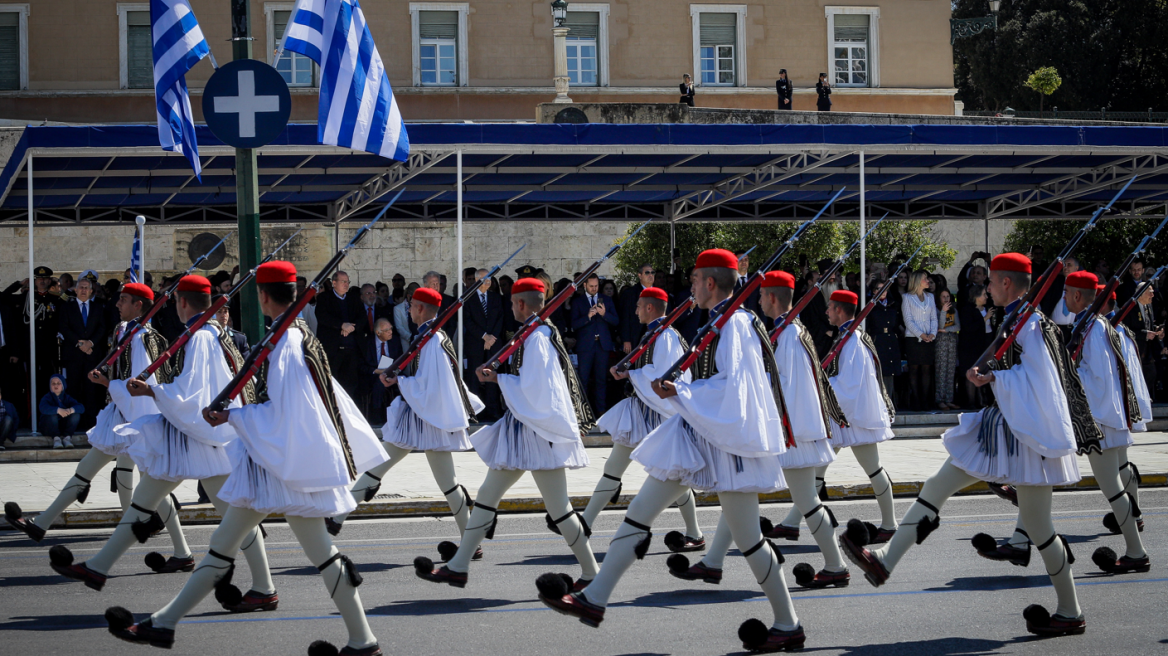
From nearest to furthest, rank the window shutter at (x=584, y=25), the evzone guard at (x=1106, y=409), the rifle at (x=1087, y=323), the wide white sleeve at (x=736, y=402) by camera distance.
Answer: the wide white sleeve at (x=736, y=402) < the evzone guard at (x=1106, y=409) < the rifle at (x=1087, y=323) < the window shutter at (x=584, y=25)

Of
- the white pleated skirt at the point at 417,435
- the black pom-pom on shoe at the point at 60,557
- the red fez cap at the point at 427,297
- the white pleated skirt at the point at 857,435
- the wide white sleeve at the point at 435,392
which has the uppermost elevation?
the red fez cap at the point at 427,297

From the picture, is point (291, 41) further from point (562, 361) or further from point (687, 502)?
point (687, 502)

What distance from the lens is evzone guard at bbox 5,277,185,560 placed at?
29.7 ft

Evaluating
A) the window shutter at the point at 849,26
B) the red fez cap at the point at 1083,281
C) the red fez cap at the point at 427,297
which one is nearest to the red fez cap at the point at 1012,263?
the red fez cap at the point at 1083,281

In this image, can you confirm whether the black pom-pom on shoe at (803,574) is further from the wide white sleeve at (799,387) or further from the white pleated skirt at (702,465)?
the white pleated skirt at (702,465)

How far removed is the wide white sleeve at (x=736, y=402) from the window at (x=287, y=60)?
33.0 m

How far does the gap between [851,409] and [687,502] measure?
1541 millimetres

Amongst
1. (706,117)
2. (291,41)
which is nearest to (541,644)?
(291,41)

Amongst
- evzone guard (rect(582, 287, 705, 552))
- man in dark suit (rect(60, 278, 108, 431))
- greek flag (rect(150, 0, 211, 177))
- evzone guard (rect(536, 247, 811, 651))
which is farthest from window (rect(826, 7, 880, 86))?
evzone guard (rect(536, 247, 811, 651))

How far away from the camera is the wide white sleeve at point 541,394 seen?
27.6ft

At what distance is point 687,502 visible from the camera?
973cm

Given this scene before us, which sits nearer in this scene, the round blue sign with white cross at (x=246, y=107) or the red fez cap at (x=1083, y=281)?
the red fez cap at (x=1083, y=281)

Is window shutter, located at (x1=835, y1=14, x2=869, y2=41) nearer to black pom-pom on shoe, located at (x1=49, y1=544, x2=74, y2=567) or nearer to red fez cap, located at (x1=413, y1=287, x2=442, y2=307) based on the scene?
red fez cap, located at (x1=413, y1=287, x2=442, y2=307)

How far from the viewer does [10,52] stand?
37281 mm
